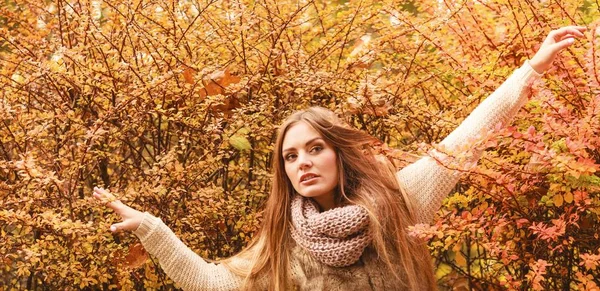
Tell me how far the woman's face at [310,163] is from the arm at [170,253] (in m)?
0.42

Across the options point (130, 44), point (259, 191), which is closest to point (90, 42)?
point (130, 44)

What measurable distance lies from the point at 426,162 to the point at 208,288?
90 centimetres

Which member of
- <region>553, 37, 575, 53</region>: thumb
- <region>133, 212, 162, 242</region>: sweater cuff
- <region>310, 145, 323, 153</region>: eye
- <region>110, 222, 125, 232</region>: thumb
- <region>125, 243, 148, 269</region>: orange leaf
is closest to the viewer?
<region>553, 37, 575, 53</region>: thumb

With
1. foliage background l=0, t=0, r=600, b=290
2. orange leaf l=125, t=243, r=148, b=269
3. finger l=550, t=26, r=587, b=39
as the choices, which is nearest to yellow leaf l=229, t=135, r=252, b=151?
foliage background l=0, t=0, r=600, b=290

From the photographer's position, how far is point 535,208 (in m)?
2.55

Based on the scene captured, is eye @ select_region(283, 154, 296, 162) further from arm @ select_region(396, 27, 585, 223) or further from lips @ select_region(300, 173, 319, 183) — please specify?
arm @ select_region(396, 27, 585, 223)

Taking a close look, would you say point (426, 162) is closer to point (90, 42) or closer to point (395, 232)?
point (395, 232)

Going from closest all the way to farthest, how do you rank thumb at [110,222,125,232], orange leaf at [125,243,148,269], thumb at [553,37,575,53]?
1. thumb at [553,37,575,53]
2. thumb at [110,222,125,232]
3. orange leaf at [125,243,148,269]

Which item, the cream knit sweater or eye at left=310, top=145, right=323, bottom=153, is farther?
eye at left=310, top=145, right=323, bottom=153

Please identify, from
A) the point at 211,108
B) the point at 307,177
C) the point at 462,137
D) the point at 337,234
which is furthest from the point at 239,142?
the point at 462,137

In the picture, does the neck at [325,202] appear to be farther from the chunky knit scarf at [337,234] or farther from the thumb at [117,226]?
the thumb at [117,226]

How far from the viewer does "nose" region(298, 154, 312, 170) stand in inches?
97.3

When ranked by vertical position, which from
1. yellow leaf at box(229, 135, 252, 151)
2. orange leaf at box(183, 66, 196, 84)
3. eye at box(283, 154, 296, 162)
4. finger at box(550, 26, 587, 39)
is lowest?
finger at box(550, 26, 587, 39)

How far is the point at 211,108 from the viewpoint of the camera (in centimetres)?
300
